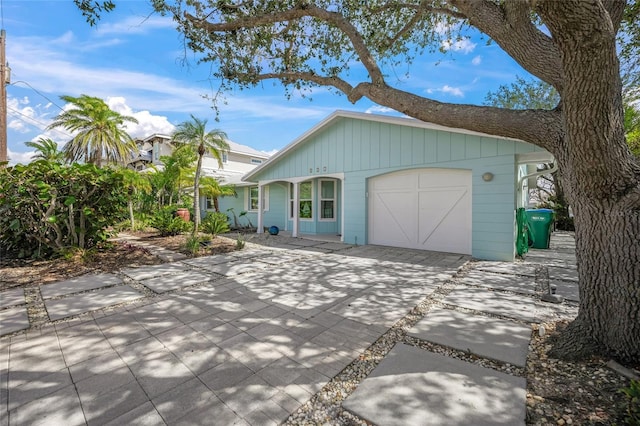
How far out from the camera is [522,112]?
9.23ft

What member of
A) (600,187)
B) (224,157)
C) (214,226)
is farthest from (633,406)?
(224,157)

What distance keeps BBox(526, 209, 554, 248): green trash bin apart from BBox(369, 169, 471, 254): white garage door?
3414 mm

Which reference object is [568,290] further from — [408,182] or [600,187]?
[408,182]

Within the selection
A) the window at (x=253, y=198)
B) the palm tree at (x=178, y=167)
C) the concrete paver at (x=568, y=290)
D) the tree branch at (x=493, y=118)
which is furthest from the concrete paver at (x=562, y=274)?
the window at (x=253, y=198)

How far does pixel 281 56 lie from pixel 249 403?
6.98 m

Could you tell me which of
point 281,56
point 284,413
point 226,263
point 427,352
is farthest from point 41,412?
point 281,56

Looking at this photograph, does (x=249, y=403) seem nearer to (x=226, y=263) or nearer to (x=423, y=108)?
(x=423, y=108)

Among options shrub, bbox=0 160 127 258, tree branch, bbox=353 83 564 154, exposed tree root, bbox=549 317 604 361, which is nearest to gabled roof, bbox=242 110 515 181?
tree branch, bbox=353 83 564 154

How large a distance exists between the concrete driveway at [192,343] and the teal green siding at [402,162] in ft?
9.04

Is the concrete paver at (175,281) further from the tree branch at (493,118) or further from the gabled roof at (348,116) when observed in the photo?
the gabled roof at (348,116)

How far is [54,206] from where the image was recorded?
587cm

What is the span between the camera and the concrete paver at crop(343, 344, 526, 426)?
185 centimetres

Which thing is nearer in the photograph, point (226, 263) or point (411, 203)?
point (226, 263)

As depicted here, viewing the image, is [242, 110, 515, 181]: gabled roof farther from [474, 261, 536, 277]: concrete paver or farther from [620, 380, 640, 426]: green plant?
[620, 380, 640, 426]: green plant
